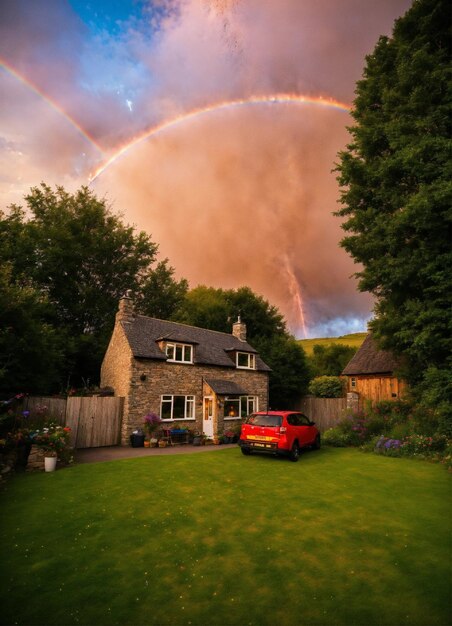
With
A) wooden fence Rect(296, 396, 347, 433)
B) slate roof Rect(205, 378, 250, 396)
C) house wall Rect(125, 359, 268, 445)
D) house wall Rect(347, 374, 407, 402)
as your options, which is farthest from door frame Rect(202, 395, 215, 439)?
house wall Rect(347, 374, 407, 402)

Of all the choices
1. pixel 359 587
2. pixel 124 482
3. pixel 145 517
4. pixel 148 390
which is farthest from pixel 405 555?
pixel 148 390

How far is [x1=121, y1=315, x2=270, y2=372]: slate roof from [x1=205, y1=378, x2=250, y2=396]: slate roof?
4.06ft

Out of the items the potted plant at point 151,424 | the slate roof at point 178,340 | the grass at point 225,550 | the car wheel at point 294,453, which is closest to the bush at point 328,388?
the slate roof at point 178,340

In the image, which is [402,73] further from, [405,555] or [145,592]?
[145,592]

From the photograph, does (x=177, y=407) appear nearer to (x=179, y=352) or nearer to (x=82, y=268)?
(x=179, y=352)

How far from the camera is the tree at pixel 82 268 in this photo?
2848cm

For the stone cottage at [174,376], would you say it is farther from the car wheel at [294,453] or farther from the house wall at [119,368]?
the car wheel at [294,453]

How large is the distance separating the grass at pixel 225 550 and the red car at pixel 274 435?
294 centimetres

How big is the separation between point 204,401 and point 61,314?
Result: 17568 millimetres

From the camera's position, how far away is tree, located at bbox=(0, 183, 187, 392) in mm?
28478

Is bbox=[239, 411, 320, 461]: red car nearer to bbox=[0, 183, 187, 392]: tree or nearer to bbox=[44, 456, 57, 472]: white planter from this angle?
bbox=[44, 456, 57, 472]: white planter

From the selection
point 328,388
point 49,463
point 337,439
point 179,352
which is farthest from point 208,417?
point 328,388

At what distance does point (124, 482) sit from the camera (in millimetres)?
10305

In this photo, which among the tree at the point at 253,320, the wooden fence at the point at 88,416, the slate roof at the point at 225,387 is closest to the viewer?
the wooden fence at the point at 88,416
